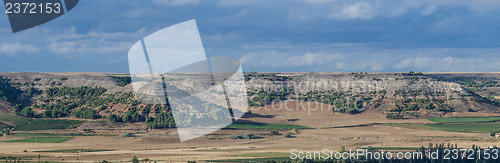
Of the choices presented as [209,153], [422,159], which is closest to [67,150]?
[209,153]

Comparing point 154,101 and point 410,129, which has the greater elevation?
point 154,101

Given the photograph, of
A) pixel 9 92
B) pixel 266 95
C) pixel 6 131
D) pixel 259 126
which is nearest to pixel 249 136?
pixel 259 126

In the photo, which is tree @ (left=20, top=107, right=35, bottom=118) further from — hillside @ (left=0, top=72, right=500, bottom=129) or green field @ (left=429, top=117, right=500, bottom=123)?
green field @ (left=429, top=117, right=500, bottom=123)

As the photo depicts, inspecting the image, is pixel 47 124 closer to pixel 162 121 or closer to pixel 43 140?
pixel 43 140

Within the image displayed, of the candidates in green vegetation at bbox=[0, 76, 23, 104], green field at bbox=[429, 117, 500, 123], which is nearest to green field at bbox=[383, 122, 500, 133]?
green field at bbox=[429, 117, 500, 123]

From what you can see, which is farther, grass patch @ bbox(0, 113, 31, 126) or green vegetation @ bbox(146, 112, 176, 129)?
grass patch @ bbox(0, 113, 31, 126)

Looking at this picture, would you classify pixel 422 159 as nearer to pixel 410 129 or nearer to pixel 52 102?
pixel 410 129
